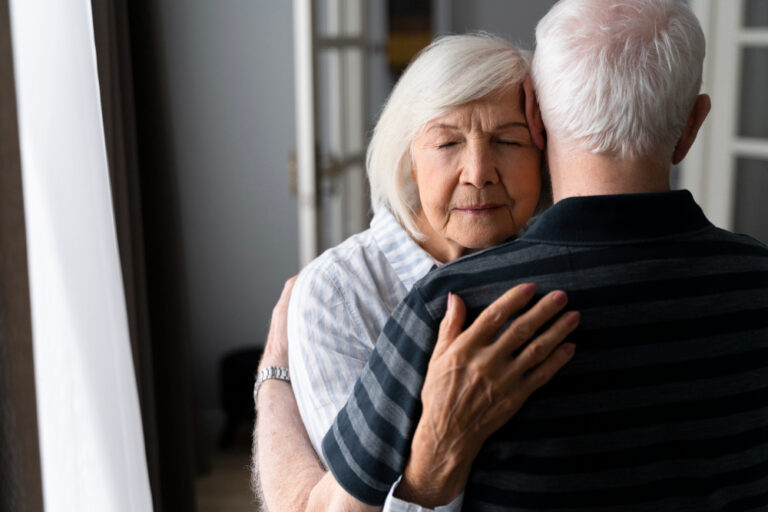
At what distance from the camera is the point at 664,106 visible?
3.25 ft

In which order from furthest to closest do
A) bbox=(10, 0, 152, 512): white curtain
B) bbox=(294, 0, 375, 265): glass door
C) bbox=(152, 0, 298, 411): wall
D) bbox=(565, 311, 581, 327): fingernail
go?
1. bbox=(152, 0, 298, 411): wall
2. bbox=(294, 0, 375, 265): glass door
3. bbox=(10, 0, 152, 512): white curtain
4. bbox=(565, 311, 581, 327): fingernail

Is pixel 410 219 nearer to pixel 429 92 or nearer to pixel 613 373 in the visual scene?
pixel 429 92

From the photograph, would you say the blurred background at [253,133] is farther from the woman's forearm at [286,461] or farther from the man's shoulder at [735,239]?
the man's shoulder at [735,239]

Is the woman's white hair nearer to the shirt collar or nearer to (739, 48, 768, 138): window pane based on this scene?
the shirt collar

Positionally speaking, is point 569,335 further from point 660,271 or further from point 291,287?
point 291,287

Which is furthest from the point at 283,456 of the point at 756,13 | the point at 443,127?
the point at 756,13

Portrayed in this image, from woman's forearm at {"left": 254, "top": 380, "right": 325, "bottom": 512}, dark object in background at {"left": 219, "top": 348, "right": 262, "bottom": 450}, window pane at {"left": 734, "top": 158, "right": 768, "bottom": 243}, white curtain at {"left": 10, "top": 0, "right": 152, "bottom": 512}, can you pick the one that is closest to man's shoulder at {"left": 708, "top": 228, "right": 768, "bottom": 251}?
woman's forearm at {"left": 254, "top": 380, "right": 325, "bottom": 512}

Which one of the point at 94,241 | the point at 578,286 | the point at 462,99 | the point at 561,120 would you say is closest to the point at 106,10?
the point at 94,241

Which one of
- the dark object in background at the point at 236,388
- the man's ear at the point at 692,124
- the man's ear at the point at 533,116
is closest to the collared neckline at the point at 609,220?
the man's ear at the point at 692,124

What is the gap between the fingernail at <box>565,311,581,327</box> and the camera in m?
0.91

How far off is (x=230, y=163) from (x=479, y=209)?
278 centimetres

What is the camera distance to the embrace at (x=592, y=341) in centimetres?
93

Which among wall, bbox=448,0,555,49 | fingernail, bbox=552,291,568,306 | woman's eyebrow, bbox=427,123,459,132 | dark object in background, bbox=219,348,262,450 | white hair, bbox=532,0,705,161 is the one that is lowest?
dark object in background, bbox=219,348,262,450

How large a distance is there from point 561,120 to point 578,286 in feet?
0.71
